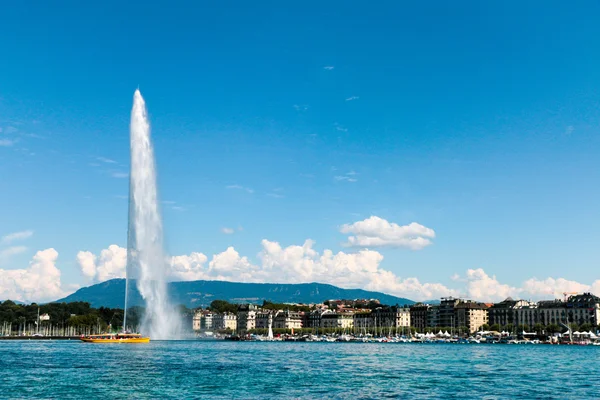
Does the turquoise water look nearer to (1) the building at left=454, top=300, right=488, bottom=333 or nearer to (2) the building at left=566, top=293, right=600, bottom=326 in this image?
(2) the building at left=566, top=293, right=600, bottom=326

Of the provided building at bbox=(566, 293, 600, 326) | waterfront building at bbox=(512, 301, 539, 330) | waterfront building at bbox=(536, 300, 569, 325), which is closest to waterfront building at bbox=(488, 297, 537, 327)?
waterfront building at bbox=(512, 301, 539, 330)

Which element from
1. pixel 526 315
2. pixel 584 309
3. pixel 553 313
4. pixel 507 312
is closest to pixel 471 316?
pixel 507 312

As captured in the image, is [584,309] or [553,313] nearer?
[584,309]

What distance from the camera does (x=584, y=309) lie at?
170375 millimetres

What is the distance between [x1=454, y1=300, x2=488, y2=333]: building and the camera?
192 metres

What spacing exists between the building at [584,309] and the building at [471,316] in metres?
25.3

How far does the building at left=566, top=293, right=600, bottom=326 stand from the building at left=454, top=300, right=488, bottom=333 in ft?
83.1

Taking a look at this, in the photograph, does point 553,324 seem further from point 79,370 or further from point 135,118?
point 79,370

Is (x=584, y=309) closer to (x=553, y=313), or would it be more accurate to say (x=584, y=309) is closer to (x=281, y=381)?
(x=553, y=313)

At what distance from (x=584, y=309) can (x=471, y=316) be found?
31517mm

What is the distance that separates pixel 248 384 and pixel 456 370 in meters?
20.9

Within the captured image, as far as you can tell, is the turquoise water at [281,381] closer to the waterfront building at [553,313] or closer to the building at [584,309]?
the building at [584,309]

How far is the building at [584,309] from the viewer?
167750 mm

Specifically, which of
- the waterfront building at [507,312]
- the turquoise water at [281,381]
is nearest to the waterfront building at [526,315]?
the waterfront building at [507,312]
